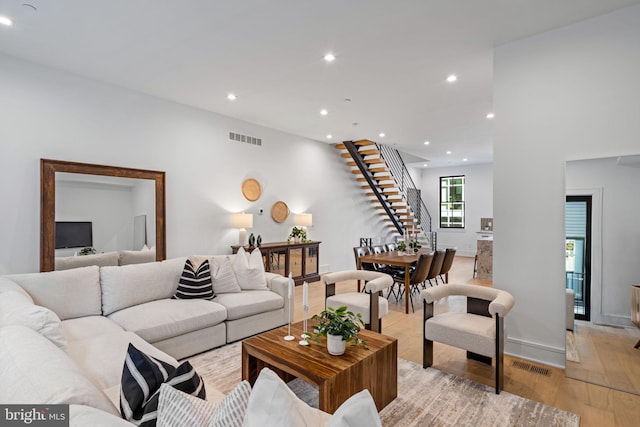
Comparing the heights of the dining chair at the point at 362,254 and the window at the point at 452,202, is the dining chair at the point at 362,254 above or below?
below

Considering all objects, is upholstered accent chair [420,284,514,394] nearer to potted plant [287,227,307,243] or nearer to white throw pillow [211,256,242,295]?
white throw pillow [211,256,242,295]

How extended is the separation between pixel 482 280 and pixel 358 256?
3472mm

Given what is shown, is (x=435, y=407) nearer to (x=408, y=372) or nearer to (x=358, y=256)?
(x=408, y=372)

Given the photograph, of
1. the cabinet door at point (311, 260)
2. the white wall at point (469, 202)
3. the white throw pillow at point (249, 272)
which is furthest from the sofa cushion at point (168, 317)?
the white wall at point (469, 202)

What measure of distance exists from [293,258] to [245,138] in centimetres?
249

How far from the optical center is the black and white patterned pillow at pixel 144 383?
125 centimetres

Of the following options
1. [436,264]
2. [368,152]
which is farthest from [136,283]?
[368,152]

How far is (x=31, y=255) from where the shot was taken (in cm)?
383

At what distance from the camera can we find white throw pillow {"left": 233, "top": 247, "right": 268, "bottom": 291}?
13.8 feet

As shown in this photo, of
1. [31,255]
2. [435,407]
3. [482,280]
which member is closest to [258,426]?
[435,407]

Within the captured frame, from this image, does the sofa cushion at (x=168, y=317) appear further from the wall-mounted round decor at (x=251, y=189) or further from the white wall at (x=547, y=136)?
the white wall at (x=547, y=136)

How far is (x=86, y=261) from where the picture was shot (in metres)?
4.12

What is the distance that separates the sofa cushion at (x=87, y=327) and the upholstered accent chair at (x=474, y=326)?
278cm

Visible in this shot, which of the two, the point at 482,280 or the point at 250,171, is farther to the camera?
the point at 482,280
